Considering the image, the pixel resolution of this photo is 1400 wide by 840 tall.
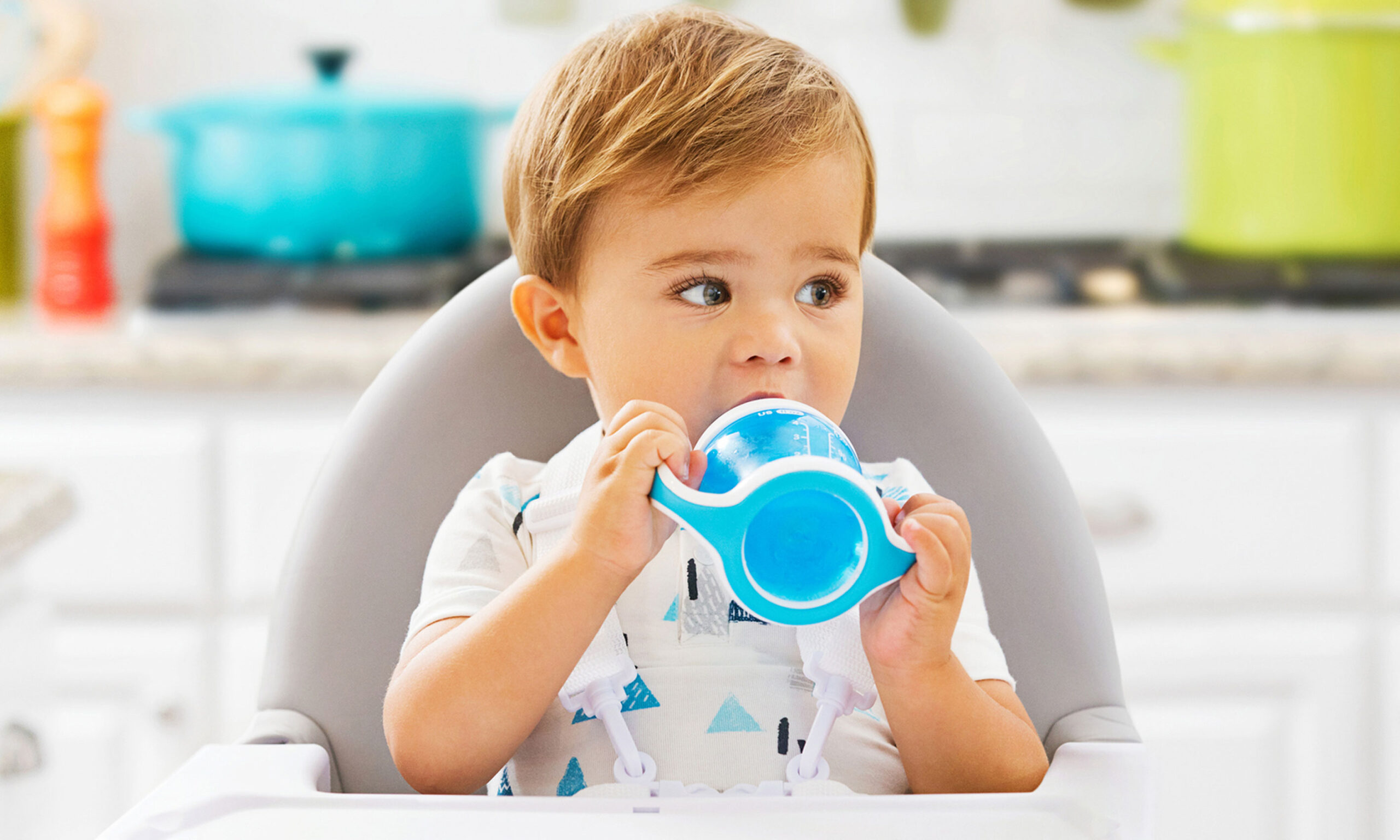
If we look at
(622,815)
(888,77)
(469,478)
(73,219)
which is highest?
(888,77)

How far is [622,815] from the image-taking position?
0.58 metres

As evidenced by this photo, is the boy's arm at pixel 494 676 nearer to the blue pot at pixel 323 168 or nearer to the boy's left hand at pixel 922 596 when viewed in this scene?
the boy's left hand at pixel 922 596

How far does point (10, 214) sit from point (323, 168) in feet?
1.84

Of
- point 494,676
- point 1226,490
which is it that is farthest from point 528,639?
point 1226,490

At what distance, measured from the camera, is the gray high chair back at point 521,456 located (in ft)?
2.54

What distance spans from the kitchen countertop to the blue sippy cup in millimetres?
936

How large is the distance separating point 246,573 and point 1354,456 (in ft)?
3.96

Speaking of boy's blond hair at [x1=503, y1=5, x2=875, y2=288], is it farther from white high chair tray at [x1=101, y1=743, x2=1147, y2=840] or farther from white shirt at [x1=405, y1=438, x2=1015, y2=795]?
white high chair tray at [x1=101, y1=743, x2=1147, y2=840]

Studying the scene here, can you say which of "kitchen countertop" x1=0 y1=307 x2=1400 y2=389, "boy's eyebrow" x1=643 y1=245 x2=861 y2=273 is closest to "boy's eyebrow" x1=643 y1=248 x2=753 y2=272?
"boy's eyebrow" x1=643 y1=245 x2=861 y2=273

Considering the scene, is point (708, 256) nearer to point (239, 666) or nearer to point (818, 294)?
point (818, 294)

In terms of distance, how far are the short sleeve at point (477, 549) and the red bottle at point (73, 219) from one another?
1.15m

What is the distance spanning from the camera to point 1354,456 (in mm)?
1478

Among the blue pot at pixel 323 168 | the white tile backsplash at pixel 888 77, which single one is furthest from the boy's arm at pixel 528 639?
the white tile backsplash at pixel 888 77

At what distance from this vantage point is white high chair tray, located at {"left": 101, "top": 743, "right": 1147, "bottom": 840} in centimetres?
56
